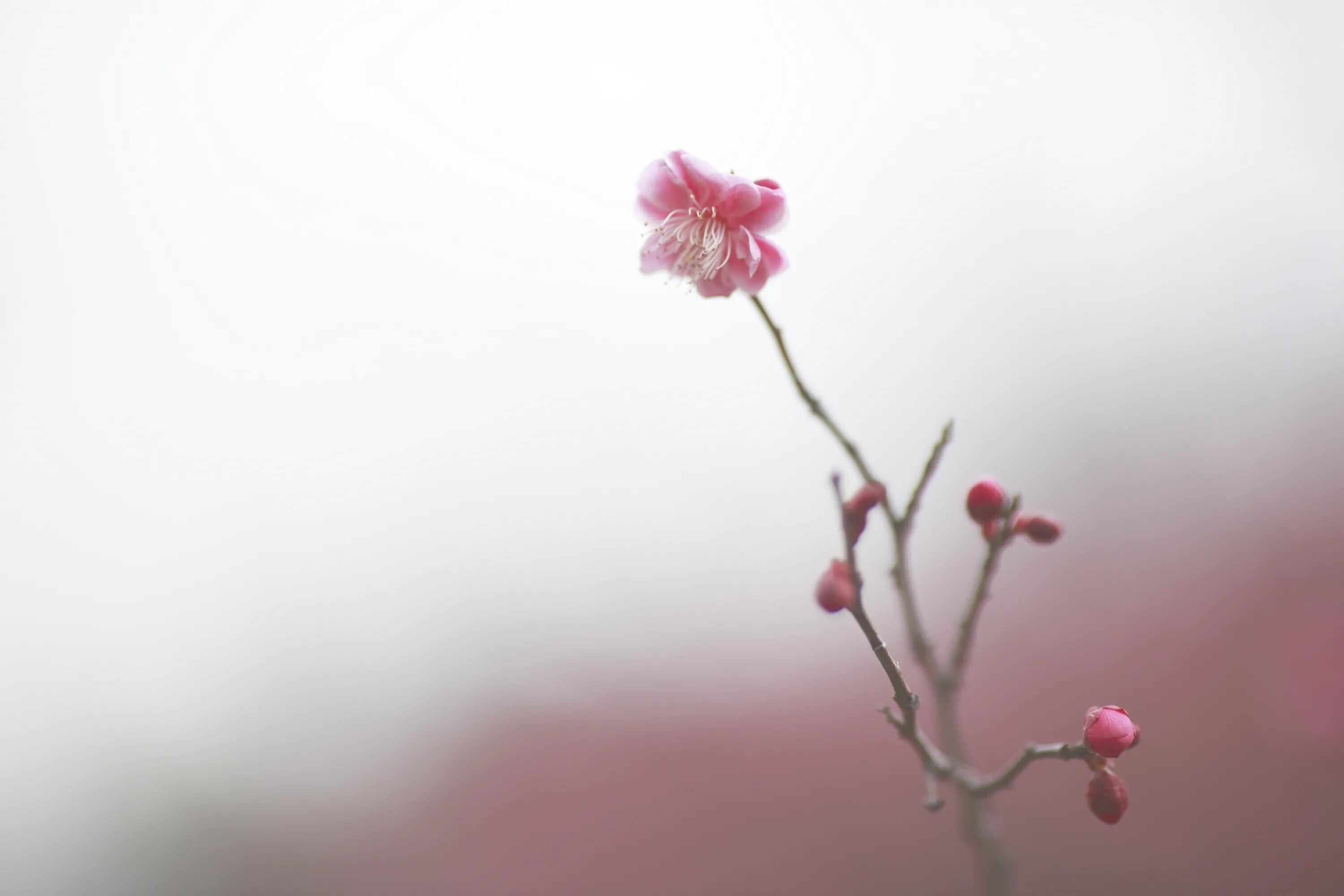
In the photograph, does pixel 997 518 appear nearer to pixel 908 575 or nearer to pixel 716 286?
pixel 908 575

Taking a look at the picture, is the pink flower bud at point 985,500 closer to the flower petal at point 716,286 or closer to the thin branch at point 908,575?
the thin branch at point 908,575

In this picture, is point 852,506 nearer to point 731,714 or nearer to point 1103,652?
point 1103,652

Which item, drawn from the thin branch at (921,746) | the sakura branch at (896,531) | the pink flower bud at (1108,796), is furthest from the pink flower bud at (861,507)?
the pink flower bud at (1108,796)

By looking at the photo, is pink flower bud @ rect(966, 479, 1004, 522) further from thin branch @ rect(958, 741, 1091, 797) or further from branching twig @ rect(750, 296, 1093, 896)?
thin branch @ rect(958, 741, 1091, 797)

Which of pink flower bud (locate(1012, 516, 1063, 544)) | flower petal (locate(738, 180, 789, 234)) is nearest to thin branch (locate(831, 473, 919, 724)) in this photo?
pink flower bud (locate(1012, 516, 1063, 544))

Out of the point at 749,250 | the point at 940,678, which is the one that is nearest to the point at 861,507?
the point at 940,678

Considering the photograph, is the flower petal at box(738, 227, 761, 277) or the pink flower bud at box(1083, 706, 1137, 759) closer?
the pink flower bud at box(1083, 706, 1137, 759)
